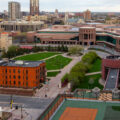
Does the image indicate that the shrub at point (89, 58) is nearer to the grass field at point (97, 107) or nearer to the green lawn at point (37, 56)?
the green lawn at point (37, 56)

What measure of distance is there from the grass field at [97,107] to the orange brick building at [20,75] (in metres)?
25.0

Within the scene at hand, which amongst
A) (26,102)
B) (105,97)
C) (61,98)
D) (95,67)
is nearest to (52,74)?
(95,67)

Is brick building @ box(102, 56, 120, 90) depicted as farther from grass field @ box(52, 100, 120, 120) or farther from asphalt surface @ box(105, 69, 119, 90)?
grass field @ box(52, 100, 120, 120)

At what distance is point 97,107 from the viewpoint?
1470 inches

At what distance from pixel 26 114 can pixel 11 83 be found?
1625cm

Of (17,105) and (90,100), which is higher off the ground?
(90,100)

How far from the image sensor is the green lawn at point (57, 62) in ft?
286

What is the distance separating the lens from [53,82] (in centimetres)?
6988

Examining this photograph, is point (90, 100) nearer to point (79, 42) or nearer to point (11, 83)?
point (11, 83)

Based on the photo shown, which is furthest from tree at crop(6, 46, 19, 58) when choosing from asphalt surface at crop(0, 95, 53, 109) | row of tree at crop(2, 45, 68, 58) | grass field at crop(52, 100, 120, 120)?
grass field at crop(52, 100, 120, 120)

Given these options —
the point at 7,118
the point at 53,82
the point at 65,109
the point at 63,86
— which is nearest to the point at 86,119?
the point at 65,109

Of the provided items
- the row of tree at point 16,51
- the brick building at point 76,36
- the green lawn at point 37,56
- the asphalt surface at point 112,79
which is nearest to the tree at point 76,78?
the asphalt surface at point 112,79

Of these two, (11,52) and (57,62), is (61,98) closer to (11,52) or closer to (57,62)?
(57,62)

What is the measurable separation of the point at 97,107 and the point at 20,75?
29.6m
